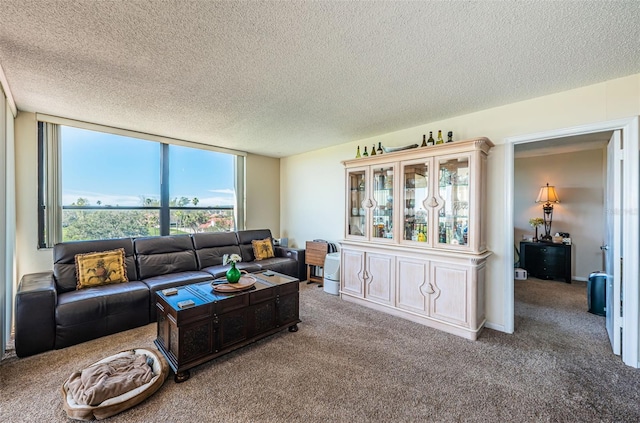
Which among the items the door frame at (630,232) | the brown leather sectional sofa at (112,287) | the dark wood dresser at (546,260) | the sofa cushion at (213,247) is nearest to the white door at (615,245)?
the door frame at (630,232)

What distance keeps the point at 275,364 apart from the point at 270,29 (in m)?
2.65

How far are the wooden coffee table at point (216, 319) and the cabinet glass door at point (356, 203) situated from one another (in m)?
1.44

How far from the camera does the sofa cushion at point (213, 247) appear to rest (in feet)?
14.2

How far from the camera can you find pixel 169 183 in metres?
4.66

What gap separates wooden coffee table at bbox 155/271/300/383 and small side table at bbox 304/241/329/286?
66.5 inches

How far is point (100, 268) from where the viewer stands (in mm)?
3324

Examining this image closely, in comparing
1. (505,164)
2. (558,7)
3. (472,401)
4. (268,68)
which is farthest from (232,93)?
(472,401)

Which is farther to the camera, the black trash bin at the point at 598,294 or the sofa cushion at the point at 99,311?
the black trash bin at the point at 598,294

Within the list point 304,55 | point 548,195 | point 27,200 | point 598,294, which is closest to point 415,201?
point 304,55

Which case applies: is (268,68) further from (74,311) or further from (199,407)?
(74,311)

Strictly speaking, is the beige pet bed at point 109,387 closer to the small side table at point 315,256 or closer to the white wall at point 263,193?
the small side table at point 315,256

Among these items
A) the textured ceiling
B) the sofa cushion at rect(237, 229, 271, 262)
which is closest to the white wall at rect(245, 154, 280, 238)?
the sofa cushion at rect(237, 229, 271, 262)

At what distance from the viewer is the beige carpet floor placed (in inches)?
71.8

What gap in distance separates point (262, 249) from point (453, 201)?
10.8ft
